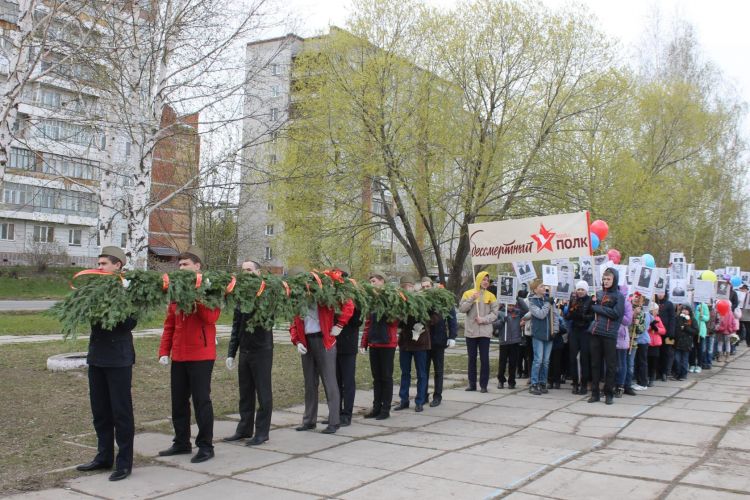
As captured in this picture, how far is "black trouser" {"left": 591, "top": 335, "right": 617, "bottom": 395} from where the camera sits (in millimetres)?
10570

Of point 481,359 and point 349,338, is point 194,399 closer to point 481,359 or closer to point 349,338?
→ point 349,338

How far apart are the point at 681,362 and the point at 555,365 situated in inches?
135

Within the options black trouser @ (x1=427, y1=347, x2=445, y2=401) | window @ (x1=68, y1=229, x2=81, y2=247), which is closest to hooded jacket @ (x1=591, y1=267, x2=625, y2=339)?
black trouser @ (x1=427, y1=347, x2=445, y2=401)

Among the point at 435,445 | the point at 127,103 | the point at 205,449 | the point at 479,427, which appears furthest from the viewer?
the point at 127,103

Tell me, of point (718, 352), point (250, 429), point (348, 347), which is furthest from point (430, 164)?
point (250, 429)

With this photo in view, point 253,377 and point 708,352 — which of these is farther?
point 708,352

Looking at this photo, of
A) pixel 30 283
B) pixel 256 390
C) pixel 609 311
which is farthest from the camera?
pixel 30 283

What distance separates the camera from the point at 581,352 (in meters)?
11.5

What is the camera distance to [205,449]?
6.55 m

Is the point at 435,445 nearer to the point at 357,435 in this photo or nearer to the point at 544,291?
the point at 357,435

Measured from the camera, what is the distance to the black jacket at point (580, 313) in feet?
36.6

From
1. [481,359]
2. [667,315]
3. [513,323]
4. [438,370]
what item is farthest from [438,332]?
[667,315]

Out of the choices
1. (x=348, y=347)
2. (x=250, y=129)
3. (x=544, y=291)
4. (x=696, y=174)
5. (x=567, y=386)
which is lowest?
(x=567, y=386)

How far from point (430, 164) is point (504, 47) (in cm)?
435
